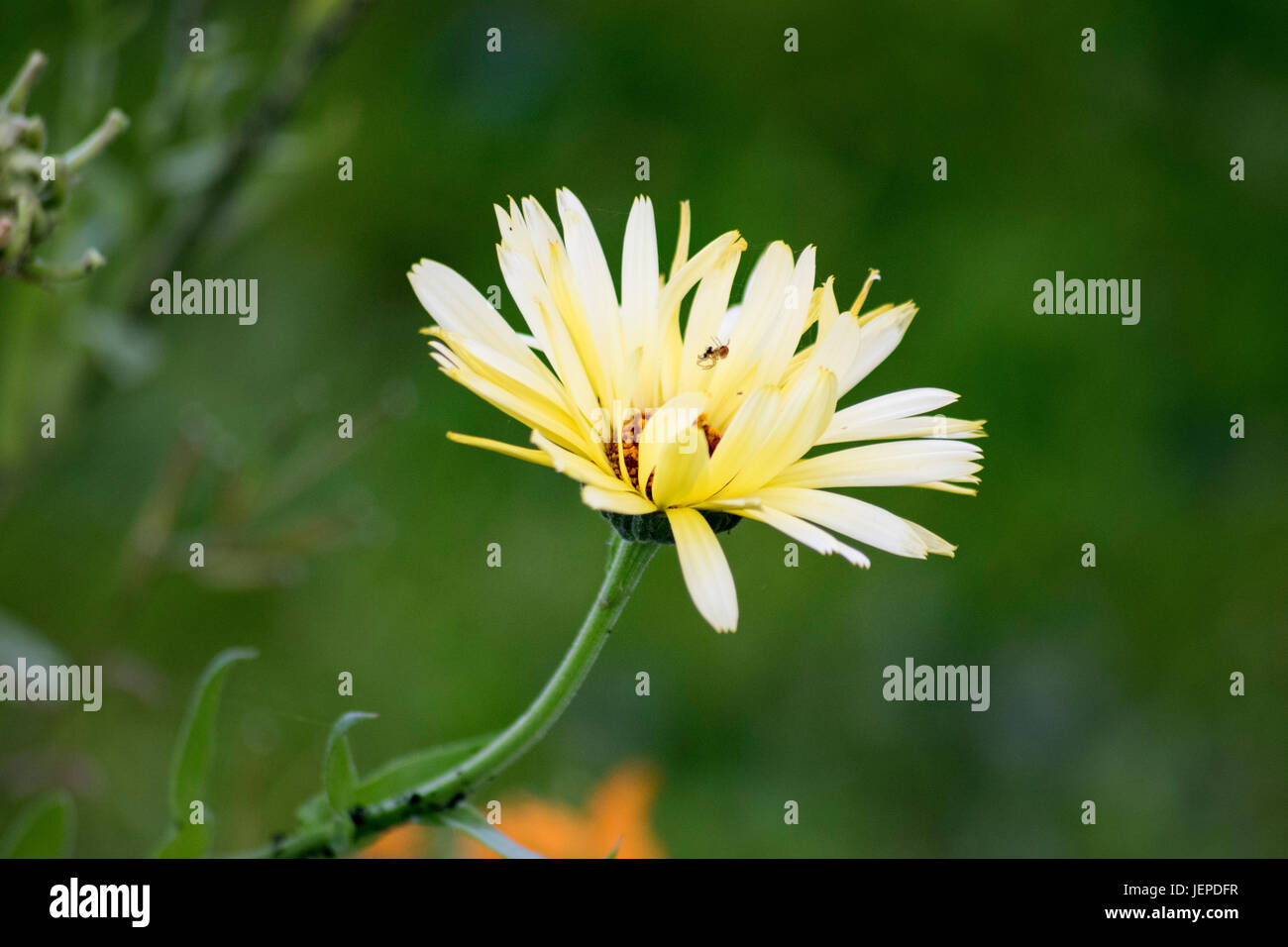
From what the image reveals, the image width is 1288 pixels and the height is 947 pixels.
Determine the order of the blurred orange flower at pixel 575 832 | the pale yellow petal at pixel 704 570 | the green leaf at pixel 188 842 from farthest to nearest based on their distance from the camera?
1. the blurred orange flower at pixel 575 832
2. the green leaf at pixel 188 842
3. the pale yellow petal at pixel 704 570

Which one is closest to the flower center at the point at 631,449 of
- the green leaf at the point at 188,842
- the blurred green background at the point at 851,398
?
the green leaf at the point at 188,842

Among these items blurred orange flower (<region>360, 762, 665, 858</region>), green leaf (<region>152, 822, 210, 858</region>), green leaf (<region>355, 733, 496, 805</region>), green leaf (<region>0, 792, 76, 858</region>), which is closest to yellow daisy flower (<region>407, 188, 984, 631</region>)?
green leaf (<region>355, 733, 496, 805</region>)

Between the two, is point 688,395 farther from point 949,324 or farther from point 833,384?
point 949,324

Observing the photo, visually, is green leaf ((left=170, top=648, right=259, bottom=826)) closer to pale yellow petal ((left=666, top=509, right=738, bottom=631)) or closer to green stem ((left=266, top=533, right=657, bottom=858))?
green stem ((left=266, top=533, right=657, bottom=858))

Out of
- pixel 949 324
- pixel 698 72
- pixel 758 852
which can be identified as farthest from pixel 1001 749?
pixel 698 72

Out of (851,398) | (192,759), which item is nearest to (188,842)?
(192,759)

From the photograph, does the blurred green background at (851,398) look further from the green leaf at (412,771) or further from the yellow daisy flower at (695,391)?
the yellow daisy flower at (695,391)
